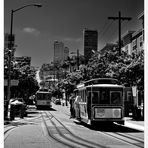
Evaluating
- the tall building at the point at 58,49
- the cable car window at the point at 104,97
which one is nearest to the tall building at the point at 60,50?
the tall building at the point at 58,49

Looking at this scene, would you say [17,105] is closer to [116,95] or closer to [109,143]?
[116,95]

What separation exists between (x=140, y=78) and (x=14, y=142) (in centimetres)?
1452

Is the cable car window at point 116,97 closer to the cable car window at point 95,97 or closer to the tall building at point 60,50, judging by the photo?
the cable car window at point 95,97

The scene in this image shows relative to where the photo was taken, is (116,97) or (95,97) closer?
(95,97)

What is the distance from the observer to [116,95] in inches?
741

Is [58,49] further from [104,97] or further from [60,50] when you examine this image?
[104,97]

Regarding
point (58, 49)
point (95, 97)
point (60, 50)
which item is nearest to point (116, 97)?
point (95, 97)

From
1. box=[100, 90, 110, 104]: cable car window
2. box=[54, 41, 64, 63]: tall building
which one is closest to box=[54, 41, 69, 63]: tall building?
box=[54, 41, 64, 63]: tall building

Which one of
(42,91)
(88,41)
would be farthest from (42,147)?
(88,41)

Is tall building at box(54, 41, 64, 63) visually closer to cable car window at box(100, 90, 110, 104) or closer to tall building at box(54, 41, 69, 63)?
tall building at box(54, 41, 69, 63)

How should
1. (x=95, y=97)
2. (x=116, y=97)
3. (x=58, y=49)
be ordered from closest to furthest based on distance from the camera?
(x=95, y=97) → (x=116, y=97) → (x=58, y=49)

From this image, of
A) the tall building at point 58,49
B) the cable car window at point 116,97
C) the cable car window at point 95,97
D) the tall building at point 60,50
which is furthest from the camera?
the tall building at point 60,50

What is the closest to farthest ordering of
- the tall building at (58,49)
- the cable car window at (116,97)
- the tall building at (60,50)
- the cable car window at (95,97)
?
the cable car window at (95,97) < the cable car window at (116,97) < the tall building at (58,49) < the tall building at (60,50)

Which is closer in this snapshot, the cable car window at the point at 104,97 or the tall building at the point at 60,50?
the cable car window at the point at 104,97
